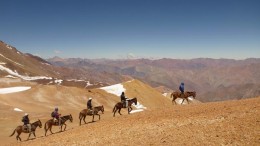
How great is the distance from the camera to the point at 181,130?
25688mm

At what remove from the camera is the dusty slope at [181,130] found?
74.3ft

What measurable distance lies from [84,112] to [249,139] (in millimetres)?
26025

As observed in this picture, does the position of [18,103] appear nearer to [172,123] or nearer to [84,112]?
[84,112]

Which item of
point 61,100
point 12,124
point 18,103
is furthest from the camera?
point 61,100

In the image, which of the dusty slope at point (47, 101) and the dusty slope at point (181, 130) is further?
the dusty slope at point (47, 101)

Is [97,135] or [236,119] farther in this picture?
[97,135]

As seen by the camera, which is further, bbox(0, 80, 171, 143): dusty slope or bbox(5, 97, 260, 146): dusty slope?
bbox(0, 80, 171, 143): dusty slope

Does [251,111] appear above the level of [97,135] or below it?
above

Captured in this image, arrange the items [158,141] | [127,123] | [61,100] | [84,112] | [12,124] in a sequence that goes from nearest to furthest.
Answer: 1. [158,141]
2. [127,123]
3. [84,112]
4. [12,124]
5. [61,100]

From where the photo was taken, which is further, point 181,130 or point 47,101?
point 47,101

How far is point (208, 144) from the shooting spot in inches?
858

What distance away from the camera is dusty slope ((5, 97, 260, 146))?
74.3 feet

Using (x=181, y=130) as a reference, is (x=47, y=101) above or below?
above

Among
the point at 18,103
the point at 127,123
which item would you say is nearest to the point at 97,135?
the point at 127,123
